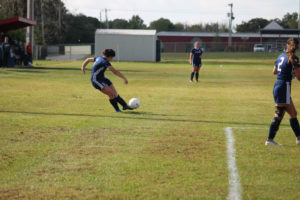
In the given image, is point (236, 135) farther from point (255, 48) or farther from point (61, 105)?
point (255, 48)

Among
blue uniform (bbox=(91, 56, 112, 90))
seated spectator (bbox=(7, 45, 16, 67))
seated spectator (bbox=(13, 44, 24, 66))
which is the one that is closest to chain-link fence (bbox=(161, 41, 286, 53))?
seated spectator (bbox=(13, 44, 24, 66))

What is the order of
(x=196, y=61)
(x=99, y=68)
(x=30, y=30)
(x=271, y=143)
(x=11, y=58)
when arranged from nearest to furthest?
(x=271, y=143)
(x=99, y=68)
(x=196, y=61)
(x=11, y=58)
(x=30, y=30)

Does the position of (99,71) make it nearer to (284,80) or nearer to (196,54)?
(284,80)

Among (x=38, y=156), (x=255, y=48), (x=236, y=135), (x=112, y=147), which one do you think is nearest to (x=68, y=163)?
(x=38, y=156)

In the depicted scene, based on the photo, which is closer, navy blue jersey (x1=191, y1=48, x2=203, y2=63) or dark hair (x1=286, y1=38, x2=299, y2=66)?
dark hair (x1=286, y1=38, x2=299, y2=66)

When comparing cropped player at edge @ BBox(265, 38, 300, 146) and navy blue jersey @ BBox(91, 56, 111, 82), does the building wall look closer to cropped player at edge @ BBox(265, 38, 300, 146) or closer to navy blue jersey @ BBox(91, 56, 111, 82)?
navy blue jersey @ BBox(91, 56, 111, 82)

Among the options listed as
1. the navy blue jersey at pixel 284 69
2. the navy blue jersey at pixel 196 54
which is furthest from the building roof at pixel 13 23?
the navy blue jersey at pixel 284 69

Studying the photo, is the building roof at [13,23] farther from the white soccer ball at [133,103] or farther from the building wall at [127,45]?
the white soccer ball at [133,103]

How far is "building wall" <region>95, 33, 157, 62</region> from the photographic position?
173 feet

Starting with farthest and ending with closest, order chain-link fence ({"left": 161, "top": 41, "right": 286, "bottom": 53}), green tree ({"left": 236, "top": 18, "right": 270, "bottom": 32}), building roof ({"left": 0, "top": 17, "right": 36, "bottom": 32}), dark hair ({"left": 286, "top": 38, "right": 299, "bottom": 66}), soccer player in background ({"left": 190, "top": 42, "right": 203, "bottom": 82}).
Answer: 1. green tree ({"left": 236, "top": 18, "right": 270, "bottom": 32})
2. chain-link fence ({"left": 161, "top": 41, "right": 286, "bottom": 53})
3. building roof ({"left": 0, "top": 17, "right": 36, "bottom": 32})
4. soccer player in background ({"left": 190, "top": 42, "right": 203, "bottom": 82})
5. dark hair ({"left": 286, "top": 38, "right": 299, "bottom": 66})

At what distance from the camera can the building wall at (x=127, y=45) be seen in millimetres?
52875

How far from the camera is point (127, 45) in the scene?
5328 centimetres

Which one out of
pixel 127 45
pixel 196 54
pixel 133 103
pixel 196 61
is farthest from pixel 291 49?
pixel 127 45

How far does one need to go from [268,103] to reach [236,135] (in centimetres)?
597
